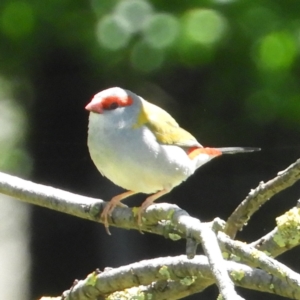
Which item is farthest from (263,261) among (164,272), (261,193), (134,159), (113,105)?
(113,105)

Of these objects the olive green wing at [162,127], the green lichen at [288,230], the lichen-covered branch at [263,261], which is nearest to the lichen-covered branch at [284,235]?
the green lichen at [288,230]

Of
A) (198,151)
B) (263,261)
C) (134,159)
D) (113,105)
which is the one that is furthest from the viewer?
(198,151)

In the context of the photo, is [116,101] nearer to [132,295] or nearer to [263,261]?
[132,295]

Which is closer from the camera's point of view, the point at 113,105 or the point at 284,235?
the point at 284,235

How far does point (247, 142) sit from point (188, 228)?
4.12 feet

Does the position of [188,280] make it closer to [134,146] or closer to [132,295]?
[132,295]

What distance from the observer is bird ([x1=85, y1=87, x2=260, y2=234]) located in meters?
1.53

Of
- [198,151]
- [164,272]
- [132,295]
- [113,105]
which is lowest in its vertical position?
[132,295]

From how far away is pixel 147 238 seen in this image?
2574 millimetres

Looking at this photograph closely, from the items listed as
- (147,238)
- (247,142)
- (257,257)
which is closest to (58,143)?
(147,238)

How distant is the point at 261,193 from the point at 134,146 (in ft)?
1.24

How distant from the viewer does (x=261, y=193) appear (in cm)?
130

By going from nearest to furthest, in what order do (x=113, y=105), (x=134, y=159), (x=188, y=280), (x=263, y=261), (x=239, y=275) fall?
(x=263, y=261) → (x=239, y=275) → (x=188, y=280) → (x=134, y=159) → (x=113, y=105)

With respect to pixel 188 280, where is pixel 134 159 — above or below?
above
